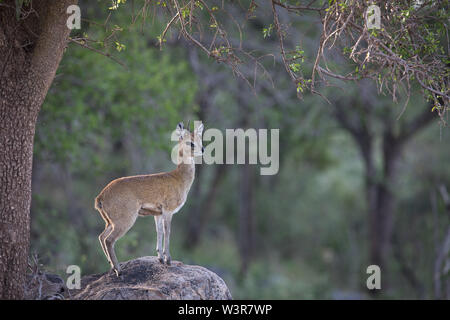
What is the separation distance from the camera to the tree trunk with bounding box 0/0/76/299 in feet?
20.8

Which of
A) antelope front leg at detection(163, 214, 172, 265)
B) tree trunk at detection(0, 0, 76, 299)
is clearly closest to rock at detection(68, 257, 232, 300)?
antelope front leg at detection(163, 214, 172, 265)

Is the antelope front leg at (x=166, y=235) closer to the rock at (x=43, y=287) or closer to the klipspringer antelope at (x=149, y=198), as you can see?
the klipspringer antelope at (x=149, y=198)

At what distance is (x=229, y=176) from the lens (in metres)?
28.0

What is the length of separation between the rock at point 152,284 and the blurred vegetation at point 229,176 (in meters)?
2.22

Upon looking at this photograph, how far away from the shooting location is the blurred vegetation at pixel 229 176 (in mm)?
12812

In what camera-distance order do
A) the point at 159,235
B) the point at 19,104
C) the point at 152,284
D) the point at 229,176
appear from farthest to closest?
the point at 229,176, the point at 159,235, the point at 152,284, the point at 19,104

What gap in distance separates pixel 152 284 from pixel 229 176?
21315mm

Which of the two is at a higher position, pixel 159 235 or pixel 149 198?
pixel 149 198

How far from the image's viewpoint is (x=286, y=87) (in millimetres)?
18453

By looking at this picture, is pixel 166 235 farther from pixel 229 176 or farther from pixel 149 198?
pixel 229 176

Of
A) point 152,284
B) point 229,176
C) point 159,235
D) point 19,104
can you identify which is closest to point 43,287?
point 152,284

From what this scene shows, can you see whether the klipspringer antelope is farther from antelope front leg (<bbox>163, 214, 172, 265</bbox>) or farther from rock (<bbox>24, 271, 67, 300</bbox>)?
rock (<bbox>24, 271, 67, 300</bbox>)

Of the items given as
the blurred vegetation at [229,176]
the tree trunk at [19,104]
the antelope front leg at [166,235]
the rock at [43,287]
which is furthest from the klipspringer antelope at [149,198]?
the blurred vegetation at [229,176]
